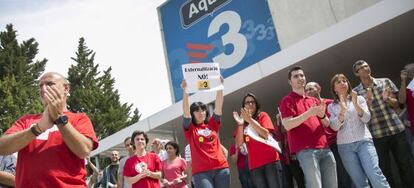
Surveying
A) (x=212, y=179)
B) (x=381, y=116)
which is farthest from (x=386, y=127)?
(x=212, y=179)

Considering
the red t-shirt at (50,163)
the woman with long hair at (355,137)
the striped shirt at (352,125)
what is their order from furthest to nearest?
the striped shirt at (352,125), the woman with long hair at (355,137), the red t-shirt at (50,163)

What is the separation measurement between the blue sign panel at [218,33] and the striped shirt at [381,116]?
21.4ft

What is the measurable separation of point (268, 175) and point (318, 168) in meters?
0.75

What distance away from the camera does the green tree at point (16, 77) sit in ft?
90.5

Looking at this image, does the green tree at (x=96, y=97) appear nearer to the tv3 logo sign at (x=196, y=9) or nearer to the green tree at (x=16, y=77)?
the green tree at (x=16, y=77)


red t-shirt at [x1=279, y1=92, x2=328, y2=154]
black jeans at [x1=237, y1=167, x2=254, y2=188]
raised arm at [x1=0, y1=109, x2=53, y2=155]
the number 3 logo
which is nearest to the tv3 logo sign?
the number 3 logo

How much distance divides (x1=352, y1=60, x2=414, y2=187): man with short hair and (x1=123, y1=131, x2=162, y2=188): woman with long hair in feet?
10.9

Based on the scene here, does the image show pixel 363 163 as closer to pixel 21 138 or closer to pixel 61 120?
pixel 61 120

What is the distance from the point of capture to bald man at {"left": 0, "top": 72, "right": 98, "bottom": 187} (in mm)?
2531

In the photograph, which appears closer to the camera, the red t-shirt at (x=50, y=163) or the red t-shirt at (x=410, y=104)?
the red t-shirt at (x=50, y=163)

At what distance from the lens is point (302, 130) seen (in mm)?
4938

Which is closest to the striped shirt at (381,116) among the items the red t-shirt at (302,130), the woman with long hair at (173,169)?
the red t-shirt at (302,130)

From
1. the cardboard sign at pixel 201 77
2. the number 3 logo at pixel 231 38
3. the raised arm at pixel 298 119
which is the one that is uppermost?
the number 3 logo at pixel 231 38

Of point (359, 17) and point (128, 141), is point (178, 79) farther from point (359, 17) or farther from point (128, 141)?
point (359, 17)
